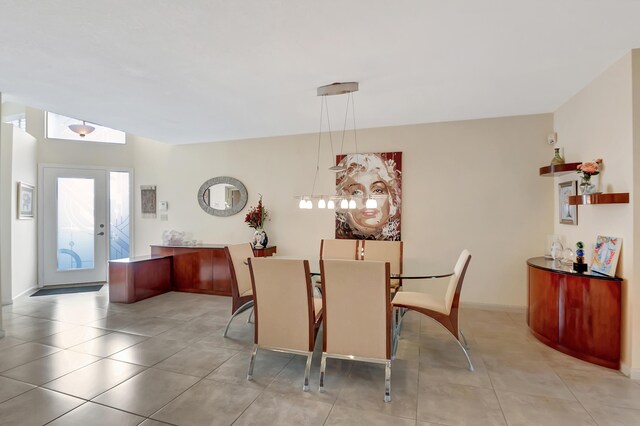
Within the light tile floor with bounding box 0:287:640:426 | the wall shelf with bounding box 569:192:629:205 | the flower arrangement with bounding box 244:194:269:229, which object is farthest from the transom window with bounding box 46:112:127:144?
the wall shelf with bounding box 569:192:629:205

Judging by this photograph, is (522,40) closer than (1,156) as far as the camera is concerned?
Yes

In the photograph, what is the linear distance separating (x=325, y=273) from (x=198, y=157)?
4.32 meters

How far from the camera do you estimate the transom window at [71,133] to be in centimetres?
550

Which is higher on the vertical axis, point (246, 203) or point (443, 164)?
point (443, 164)

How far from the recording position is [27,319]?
3754mm

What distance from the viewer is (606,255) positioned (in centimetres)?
272

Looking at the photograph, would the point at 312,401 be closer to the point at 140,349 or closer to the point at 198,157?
the point at 140,349

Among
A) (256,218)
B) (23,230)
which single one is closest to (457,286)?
(256,218)

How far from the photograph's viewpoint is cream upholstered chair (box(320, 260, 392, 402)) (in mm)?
2240

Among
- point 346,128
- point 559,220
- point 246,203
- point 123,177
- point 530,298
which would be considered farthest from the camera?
point 123,177

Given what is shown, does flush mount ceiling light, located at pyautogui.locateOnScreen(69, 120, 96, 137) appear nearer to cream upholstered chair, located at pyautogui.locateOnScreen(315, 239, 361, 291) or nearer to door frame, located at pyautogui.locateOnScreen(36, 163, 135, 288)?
door frame, located at pyautogui.locateOnScreen(36, 163, 135, 288)

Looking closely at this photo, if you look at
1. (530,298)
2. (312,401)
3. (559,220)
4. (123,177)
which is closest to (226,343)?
(312,401)

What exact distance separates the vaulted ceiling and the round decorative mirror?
1666 millimetres

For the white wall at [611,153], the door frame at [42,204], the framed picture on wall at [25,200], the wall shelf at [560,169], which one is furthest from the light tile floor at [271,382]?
the door frame at [42,204]
